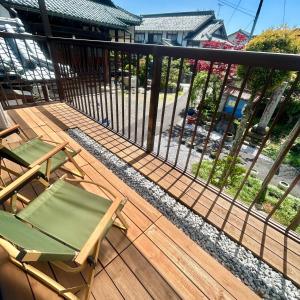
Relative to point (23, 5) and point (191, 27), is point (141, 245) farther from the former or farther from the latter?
point (191, 27)

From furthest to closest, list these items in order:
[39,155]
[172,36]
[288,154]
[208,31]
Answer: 1. [172,36]
2. [208,31]
3. [288,154]
4. [39,155]

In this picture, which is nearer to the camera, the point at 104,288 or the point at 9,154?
the point at 104,288

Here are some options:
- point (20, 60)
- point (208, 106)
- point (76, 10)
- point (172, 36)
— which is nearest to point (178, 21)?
point (172, 36)

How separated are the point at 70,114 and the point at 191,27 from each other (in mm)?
28156

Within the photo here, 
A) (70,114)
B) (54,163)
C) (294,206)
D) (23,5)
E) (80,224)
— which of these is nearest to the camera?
(80,224)

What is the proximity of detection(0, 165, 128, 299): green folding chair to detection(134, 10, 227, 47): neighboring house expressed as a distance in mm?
27277

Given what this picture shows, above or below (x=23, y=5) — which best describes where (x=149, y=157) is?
below

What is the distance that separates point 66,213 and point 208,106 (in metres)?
8.38

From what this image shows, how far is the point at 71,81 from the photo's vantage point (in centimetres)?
357

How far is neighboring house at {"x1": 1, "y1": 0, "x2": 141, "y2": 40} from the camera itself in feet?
24.1

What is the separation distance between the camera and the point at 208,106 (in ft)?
28.0

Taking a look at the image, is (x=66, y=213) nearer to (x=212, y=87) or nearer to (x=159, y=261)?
(x=159, y=261)

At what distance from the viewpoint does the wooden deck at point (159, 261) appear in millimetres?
1192

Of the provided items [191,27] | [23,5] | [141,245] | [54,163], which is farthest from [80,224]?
[191,27]
